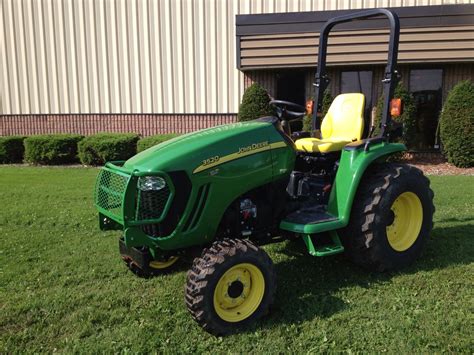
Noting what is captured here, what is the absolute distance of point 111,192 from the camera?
3082mm

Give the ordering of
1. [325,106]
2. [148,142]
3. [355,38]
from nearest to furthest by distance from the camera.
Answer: [355,38]
[325,106]
[148,142]

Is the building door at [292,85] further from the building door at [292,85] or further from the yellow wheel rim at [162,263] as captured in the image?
the yellow wheel rim at [162,263]

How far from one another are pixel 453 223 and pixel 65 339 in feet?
14.3

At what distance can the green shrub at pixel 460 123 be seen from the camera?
934 centimetres

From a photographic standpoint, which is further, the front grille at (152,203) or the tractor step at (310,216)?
the tractor step at (310,216)

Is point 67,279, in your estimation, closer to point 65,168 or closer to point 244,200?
point 244,200

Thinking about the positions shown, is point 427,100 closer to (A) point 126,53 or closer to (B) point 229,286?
(A) point 126,53

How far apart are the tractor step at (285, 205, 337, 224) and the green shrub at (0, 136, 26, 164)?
10117 mm

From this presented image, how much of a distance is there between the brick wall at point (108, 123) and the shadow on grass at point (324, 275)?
785cm

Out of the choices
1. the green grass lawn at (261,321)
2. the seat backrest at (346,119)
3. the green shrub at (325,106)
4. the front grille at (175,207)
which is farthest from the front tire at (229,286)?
the green shrub at (325,106)

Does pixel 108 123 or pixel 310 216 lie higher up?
pixel 108 123

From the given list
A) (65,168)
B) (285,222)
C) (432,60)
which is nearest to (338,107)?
(285,222)

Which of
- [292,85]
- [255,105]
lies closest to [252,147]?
[255,105]

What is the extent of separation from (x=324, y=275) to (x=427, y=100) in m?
8.46
